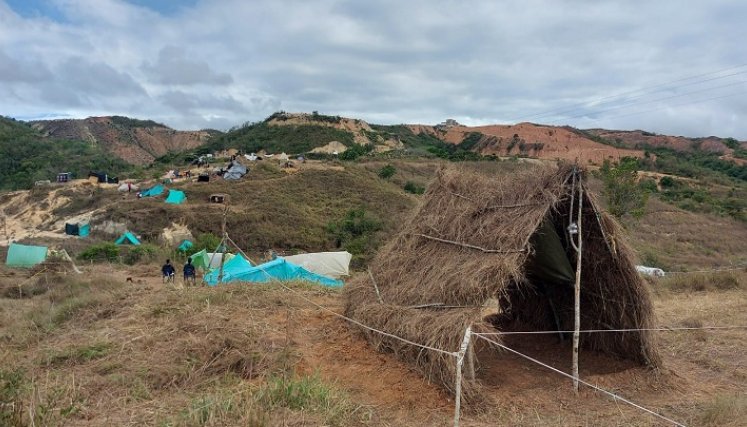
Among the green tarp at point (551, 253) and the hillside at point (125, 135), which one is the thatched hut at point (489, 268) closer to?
the green tarp at point (551, 253)

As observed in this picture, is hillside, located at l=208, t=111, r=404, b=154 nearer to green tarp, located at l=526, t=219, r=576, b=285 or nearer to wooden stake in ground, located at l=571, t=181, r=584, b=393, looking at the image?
green tarp, located at l=526, t=219, r=576, b=285

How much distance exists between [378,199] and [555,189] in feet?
110

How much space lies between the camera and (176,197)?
3706 cm

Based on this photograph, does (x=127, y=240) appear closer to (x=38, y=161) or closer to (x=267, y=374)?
(x=267, y=374)

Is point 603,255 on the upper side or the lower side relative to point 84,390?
upper

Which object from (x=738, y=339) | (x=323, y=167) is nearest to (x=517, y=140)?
(x=323, y=167)

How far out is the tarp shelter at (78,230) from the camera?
3300 cm

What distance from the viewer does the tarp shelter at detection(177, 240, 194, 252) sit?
27419 mm

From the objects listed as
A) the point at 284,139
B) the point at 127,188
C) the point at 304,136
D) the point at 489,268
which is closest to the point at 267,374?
the point at 489,268

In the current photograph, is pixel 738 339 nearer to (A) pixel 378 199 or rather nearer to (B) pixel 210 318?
(B) pixel 210 318

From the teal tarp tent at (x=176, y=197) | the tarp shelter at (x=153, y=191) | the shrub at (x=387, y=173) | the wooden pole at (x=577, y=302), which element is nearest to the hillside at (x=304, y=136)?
the shrub at (x=387, y=173)

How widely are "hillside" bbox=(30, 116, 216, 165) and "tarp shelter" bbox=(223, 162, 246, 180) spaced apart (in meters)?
46.5

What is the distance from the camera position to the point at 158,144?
9644cm

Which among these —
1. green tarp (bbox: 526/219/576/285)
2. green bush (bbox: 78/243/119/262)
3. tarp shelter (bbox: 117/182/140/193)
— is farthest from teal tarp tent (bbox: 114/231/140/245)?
green tarp (bbox: 526/219/576/285)
